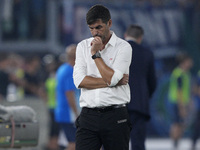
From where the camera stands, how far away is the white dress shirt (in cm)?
570

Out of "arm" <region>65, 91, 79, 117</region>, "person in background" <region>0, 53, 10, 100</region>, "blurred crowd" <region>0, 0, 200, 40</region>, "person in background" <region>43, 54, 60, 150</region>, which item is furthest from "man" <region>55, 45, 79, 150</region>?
"blurred crowd" <region>0, 0, 200, 40</region>

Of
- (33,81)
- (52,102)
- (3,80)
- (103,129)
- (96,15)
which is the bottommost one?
(52,102)

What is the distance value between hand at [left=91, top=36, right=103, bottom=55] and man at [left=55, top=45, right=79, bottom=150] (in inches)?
140

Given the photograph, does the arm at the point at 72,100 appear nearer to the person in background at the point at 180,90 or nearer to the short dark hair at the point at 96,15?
the short dark hair at the point at 96,15

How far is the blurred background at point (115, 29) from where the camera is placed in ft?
55.6

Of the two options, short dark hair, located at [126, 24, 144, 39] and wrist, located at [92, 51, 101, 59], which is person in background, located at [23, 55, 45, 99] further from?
wrist, located at [92, 51, 101, 59]

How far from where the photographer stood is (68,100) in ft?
30.5

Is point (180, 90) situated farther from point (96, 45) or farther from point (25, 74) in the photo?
point (96, 45)

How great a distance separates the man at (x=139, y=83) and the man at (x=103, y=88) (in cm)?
204

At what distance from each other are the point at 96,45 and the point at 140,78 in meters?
2.34

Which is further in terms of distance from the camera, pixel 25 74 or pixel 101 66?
pixel 25 74

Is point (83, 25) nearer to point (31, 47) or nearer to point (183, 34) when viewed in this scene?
point (31, 47)

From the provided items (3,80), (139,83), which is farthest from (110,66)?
(3,80)

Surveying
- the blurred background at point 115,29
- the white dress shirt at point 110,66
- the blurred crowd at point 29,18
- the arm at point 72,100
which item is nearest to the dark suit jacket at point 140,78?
the arm at point 72,100
